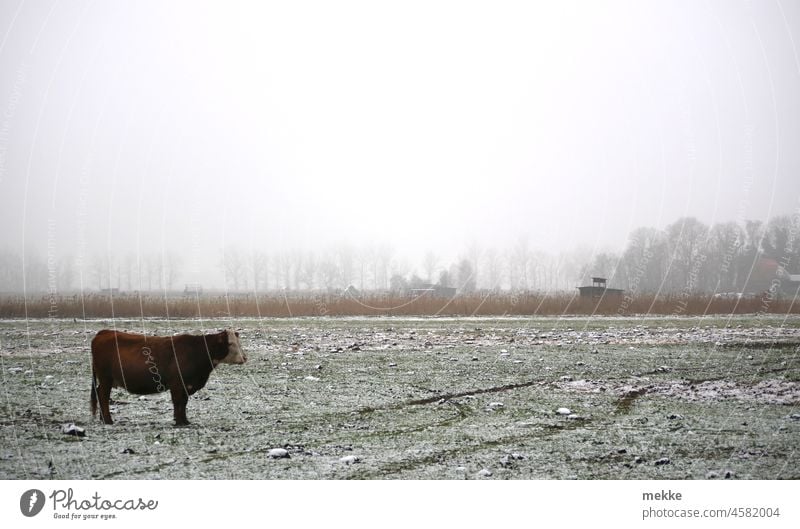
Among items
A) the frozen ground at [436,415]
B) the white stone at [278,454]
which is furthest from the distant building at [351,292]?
the white stone at [278,454]

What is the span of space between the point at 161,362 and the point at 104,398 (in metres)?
0.79

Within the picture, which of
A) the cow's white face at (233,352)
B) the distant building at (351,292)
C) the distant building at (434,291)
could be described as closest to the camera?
the cow's white face at (233,352)

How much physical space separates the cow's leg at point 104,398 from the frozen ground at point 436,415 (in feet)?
0.76

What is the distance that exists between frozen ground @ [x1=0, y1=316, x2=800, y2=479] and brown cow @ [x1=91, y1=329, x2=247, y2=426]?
413 mm

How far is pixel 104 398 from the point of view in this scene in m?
7.78

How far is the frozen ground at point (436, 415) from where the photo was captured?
6602 mm

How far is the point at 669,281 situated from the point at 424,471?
40.5ft

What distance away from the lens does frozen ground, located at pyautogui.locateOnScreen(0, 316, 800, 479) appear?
6.60 metres

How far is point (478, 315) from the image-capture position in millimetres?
24406

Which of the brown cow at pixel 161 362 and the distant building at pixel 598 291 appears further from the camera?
the distant building at pixel 598 291
